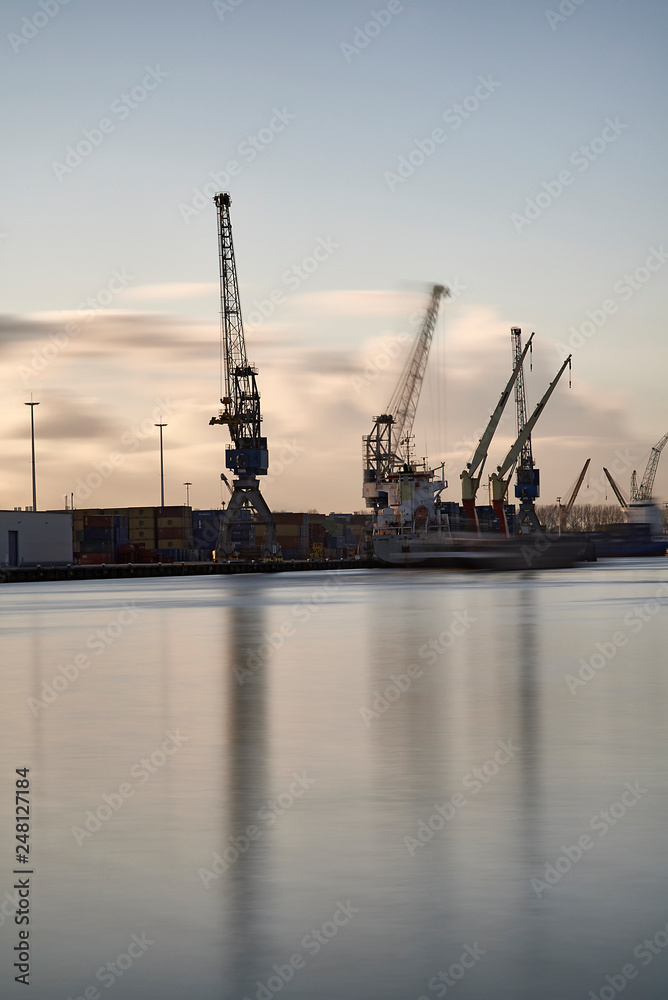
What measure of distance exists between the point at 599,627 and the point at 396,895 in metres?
28.8

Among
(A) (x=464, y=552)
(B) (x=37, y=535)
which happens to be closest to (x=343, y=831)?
(A) (x=464, y=552)

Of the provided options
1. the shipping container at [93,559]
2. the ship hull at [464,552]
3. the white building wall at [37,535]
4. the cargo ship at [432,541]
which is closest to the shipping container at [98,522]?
the shipping container at [93,559]

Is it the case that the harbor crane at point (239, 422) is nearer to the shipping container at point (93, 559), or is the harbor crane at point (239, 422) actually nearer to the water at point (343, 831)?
the shipping container at point (93, 559)

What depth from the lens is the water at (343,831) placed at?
6.67 meters

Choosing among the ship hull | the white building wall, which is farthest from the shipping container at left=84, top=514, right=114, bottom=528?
the ship hull

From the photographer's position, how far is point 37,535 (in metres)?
137

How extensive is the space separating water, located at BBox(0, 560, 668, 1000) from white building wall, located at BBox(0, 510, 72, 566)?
11052cm

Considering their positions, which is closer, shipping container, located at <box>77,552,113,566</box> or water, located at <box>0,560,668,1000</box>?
water, located at <box>0,560,668,1000</box>

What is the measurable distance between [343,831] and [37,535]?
13080 cm

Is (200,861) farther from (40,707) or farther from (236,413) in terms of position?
(236,413)

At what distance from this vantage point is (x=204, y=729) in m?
16.2

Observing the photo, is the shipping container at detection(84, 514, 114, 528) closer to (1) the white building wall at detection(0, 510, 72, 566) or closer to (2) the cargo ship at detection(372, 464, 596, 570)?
(1) the white building wall at detection(0, 510, 72, 566)

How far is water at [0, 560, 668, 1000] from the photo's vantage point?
6668 mm

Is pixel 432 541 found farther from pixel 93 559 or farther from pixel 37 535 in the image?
pixel 93 559
